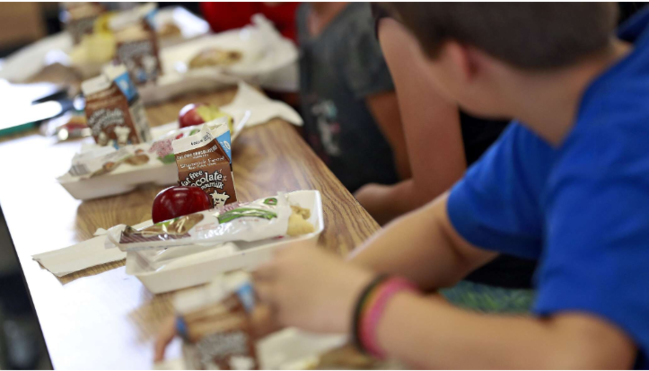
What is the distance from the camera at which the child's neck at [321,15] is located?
5.35ft

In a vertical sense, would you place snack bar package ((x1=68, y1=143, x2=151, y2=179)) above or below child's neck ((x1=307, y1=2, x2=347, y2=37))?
below

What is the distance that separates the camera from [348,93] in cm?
155

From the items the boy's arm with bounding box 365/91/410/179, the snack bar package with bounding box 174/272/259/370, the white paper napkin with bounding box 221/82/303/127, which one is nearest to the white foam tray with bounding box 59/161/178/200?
the white paper napkin with bounding box 221/82/303/127

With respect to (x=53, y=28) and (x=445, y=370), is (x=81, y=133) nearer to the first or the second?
(x=445, y=370)

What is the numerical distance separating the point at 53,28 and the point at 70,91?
6.95ft

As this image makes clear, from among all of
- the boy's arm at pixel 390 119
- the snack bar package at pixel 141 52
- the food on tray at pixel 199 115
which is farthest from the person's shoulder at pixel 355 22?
the snack bar package at pixel 141 52

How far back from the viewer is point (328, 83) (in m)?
1.63

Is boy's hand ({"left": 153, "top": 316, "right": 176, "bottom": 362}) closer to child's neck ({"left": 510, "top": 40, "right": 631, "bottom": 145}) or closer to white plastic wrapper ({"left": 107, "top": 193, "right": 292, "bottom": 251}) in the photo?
white plastic wrapper ({"left": 107, "top": 193, "right": 292, "bottom": 251})

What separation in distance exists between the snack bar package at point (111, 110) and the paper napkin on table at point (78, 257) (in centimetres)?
32

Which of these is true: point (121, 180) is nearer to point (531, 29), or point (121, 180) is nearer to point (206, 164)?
point (206, 164)

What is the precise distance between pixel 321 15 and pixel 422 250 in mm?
1041

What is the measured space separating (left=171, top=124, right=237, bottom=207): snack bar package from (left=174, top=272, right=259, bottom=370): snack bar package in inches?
14.9

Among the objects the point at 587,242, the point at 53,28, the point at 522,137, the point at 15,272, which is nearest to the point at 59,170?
the point at 15,272

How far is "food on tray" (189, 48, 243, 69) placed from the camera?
1.86 m
